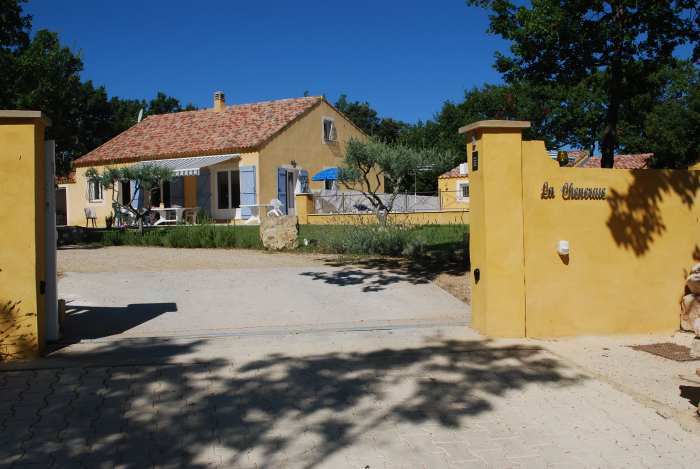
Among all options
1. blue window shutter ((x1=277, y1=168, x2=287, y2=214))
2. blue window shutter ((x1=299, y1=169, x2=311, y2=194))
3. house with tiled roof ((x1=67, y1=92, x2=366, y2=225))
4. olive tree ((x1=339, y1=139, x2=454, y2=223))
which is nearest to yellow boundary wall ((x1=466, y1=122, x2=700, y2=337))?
olive tree ((x1=339, y1=139, x2=454, y2=223))

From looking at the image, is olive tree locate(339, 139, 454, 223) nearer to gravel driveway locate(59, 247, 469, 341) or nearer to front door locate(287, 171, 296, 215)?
gravel driveway locate(59, 247, 469, 341)

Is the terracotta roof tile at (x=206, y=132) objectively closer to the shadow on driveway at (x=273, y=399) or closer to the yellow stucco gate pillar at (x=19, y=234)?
the yellow stucco gate pillar at (x=19, y=234)

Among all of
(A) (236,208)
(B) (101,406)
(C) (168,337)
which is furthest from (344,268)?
(A) (236,208)

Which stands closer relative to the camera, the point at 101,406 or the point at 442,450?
the point at 442,450

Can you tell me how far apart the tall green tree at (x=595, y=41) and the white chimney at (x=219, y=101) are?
2256cm

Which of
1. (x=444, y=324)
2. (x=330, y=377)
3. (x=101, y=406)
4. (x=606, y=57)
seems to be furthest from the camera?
(x=606, y=57)

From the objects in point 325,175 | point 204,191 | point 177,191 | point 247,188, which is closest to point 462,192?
point 325,175

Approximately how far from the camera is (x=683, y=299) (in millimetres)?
6977

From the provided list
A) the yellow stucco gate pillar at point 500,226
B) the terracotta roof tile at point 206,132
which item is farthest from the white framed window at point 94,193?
the yellow stucco gate pillar at point 500,226

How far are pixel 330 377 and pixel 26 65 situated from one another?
16317 mm

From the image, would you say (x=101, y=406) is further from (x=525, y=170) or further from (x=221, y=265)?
(x=221, y=265)

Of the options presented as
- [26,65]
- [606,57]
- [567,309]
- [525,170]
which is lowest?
[567,309]

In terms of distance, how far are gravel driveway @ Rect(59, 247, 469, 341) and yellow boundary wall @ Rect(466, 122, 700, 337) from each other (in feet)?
3.30

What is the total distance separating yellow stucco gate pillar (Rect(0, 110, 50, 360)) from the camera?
5613mm
